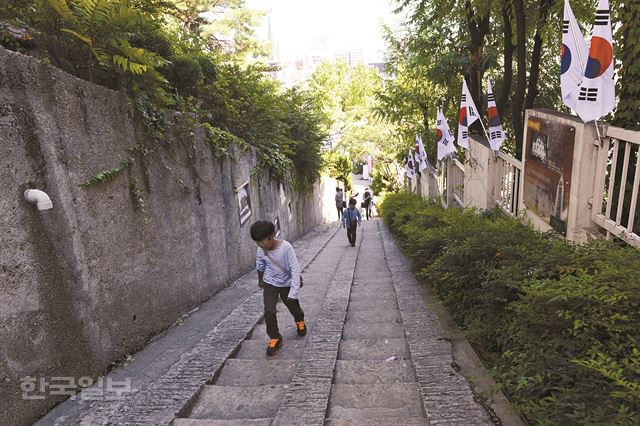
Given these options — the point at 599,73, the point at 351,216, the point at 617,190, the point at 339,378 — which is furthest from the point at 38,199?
the point at 351,216

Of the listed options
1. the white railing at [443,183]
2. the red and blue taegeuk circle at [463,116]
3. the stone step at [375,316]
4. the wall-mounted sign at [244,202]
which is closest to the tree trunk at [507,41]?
the red and blue taegeuk circle at [463,116]

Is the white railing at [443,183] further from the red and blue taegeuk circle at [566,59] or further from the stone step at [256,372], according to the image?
the stone step at [256,372]

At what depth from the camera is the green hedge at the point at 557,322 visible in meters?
1.89

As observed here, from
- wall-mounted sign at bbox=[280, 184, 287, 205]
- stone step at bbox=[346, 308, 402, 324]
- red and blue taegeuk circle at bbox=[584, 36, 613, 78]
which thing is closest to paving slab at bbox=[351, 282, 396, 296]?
stone step at bbox=[346, 308, 402, 324]

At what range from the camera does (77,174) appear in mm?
3570

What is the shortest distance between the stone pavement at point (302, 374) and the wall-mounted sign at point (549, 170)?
6.58 ft

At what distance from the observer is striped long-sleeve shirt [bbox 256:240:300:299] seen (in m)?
4.32

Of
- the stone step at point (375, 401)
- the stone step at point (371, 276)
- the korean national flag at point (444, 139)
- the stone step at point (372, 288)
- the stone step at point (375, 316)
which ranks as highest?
the korean national flag at point (444, 139)

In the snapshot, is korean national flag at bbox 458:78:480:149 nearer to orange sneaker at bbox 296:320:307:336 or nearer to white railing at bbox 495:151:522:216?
white railing at bbox 495:151:522:216

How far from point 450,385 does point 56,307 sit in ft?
10.3

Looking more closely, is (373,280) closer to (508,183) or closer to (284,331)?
(284,331)

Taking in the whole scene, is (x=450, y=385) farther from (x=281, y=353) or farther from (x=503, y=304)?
(x=281, y=353)

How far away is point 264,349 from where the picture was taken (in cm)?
438

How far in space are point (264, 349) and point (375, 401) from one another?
1.58 m
